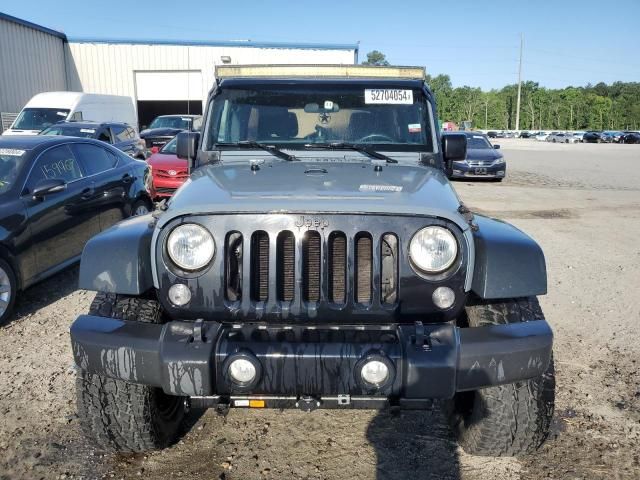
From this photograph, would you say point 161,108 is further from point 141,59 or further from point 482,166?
point 482,166

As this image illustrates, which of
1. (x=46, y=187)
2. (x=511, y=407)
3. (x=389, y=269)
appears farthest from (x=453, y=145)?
(x=46, y=187)

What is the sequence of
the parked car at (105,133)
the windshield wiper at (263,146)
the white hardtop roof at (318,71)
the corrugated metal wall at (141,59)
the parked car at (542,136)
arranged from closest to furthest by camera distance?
the windshield wiper at (263,146), the white hardtop roof at (318,71), the parked car at (105,133), the corrugated metal wall at (141,59), the parked car at (542,136)

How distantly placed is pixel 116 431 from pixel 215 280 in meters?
1.03

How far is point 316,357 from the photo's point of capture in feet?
7.76

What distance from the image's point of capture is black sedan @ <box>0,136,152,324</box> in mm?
5121

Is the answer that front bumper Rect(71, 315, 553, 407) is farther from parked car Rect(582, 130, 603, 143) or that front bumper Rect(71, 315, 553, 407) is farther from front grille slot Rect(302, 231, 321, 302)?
parked car Rect(582, 130, 603, 143)

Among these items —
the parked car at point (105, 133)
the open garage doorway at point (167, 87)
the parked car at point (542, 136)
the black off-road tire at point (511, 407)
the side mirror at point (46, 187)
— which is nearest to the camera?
the black off-road tire at point (511, 407)

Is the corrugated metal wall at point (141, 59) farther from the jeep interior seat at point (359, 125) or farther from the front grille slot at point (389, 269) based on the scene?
the front grille slot at point (389, 269)

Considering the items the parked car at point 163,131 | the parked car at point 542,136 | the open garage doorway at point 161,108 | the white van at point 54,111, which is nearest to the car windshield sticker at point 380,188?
the parked car at point 163,131

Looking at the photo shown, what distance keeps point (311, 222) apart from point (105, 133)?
37.0 ft

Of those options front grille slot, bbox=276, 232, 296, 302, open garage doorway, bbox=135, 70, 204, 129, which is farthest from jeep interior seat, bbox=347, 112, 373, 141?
open garage doorway, bbox=135, 70, 204, 129

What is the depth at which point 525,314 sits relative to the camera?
2812 mm

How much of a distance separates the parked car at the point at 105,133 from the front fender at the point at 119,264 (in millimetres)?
9669

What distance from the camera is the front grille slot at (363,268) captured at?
2.66 meters
